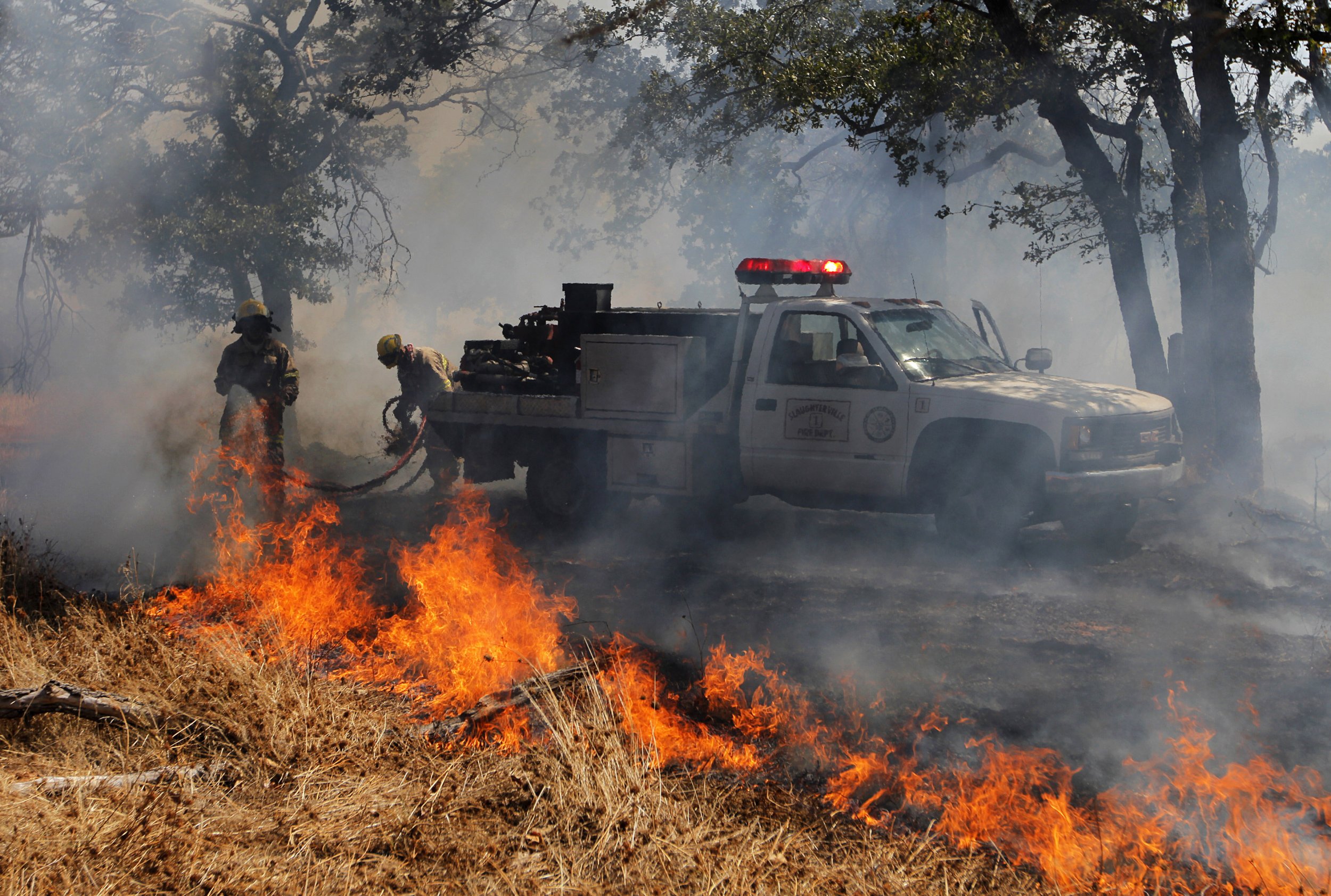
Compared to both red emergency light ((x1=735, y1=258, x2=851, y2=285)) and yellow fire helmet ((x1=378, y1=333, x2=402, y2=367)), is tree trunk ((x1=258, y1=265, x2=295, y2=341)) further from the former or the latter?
red emergency light ((x1=735, y1=258, x2=851, y2=285))

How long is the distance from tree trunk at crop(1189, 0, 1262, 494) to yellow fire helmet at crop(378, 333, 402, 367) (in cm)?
888

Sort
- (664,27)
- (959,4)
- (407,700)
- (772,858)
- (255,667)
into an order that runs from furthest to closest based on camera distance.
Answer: (664,27)
(959,4)
(407,700)
(255,667)
(772,858)

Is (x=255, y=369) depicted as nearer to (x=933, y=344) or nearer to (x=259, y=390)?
(x=259, y=390)

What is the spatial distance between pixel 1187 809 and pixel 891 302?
5169 mm

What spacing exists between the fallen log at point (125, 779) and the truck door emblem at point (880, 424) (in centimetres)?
521

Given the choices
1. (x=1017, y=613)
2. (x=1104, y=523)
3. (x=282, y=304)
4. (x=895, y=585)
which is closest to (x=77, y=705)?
(x=895, y=585)

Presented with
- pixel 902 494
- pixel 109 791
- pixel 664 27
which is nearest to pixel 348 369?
pixel 664 27

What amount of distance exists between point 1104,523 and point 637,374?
4.04m

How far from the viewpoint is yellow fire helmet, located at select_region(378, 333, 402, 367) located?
11.0 meters

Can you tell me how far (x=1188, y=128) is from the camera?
1041 cm

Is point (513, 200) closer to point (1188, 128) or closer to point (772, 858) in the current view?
point (1188, 128)

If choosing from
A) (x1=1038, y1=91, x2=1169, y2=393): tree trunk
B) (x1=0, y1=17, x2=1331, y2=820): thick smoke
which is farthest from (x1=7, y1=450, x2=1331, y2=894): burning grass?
(x1=1038, y1=91, x2=1169, y2=393): tree trunk

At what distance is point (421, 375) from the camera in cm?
1138

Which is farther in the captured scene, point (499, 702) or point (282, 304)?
point (282, 304)
